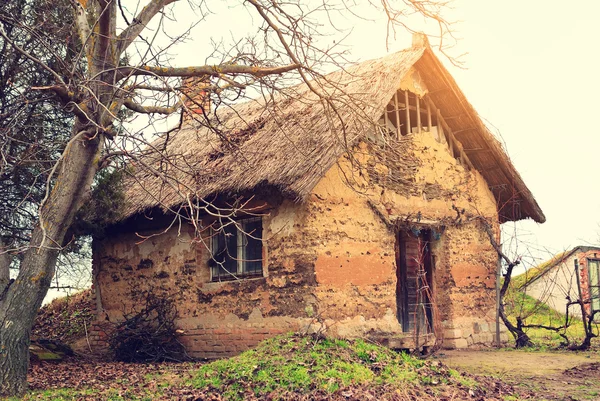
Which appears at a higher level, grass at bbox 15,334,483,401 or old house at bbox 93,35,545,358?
old house at bbox 93,35,545,358

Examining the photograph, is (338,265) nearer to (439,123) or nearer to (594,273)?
(439,123)

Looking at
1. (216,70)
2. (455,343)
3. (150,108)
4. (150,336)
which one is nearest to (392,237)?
(455,343)

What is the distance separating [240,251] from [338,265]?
174 cm

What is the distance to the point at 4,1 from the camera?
9.04 m

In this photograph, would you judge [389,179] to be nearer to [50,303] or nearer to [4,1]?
[4,1]

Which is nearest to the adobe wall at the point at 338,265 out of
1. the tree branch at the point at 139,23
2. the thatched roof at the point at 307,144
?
the thatched roof at the point at 307,144

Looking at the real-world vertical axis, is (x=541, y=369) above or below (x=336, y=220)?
below

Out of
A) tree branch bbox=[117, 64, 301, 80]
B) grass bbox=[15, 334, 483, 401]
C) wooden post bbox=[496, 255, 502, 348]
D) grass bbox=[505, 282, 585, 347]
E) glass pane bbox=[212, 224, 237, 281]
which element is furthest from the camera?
grass bbox=[505, 282, 585, 347]

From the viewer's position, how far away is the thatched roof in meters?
8.88

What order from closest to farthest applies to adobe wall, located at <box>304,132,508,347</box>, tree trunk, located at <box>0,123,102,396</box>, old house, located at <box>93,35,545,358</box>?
1. tree trunk, located at <box>0,123,102,396</box>
2. old house, located at <box>93,35,545,358</box>
3. adobe wall, located at <box>304,132,508,347</box>

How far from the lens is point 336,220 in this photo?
9602mm

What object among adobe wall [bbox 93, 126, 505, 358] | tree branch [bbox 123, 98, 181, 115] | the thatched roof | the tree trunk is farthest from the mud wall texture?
tree branch [bbox 123, 98, 181, 115]

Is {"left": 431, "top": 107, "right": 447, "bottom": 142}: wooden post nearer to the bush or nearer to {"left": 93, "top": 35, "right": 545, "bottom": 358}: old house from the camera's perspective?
{"left": 93, "top": 35, "right": 545, "bottom": 358}: old house

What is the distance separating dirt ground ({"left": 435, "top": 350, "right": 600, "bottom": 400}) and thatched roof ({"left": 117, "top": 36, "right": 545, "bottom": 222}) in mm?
3272
